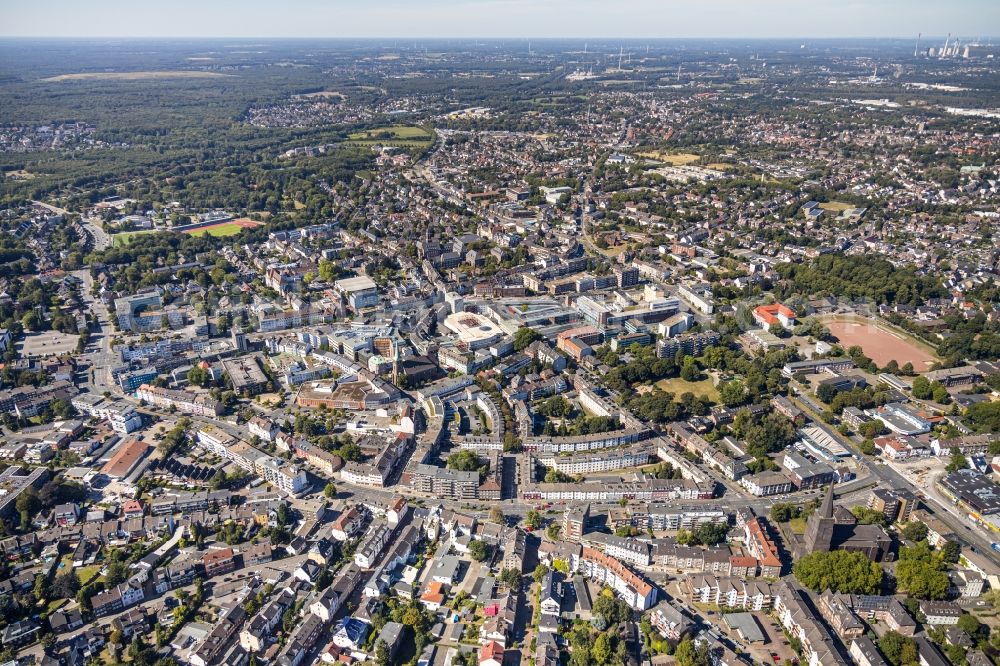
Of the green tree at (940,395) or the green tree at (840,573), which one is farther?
the green tree at (940,395)

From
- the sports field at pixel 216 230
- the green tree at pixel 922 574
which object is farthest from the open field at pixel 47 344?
the green tree at pixel 922 574

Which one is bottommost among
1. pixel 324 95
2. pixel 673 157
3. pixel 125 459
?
pixel 125 459

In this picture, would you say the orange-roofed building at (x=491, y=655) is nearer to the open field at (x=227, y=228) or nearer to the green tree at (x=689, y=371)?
the green tree at (x=689, y=371)

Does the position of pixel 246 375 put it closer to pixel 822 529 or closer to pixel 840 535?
pixel 822 529

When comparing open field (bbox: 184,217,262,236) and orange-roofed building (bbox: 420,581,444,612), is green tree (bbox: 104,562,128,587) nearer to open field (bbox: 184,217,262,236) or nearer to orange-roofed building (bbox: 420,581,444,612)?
orange-roofed building (bbox: 420,581,444,612)

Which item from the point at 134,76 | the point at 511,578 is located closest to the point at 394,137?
the point at 511,578
